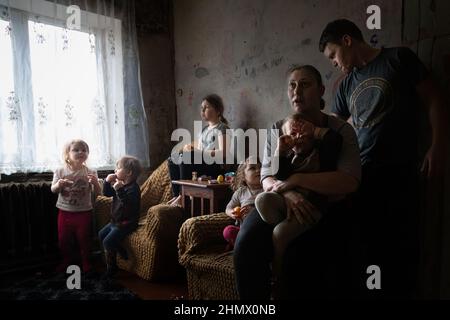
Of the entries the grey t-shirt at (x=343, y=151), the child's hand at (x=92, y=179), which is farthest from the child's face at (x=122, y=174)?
the grey t-shirt at (x=343, y=151)

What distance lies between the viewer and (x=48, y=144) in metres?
2.71

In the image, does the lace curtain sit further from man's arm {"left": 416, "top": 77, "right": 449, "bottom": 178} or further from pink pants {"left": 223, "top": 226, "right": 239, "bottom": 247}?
man's arm {"left": 416, "top": 77, "right": 449, "bottom": 178}

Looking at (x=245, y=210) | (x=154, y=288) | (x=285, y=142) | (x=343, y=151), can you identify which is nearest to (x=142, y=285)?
(x=154, y=288)

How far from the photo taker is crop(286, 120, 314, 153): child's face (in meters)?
1.42

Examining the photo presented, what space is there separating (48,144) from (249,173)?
1712 mm

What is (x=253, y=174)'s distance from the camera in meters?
1.96

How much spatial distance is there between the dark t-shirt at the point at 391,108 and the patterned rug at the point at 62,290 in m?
1.59

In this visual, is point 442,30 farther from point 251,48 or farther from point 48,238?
point 48,238

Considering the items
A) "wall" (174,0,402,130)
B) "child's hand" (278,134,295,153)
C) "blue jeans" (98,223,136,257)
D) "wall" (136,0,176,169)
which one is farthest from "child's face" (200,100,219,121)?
"child's hand" (278,134,295,153)

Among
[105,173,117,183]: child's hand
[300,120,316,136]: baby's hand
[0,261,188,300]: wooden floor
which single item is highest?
[300,120,316,136]: baby's hand

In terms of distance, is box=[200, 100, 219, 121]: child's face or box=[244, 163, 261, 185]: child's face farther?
box=[200, 100, 219, 121]: child's face

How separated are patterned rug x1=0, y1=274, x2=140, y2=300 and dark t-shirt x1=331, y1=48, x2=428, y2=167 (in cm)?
159

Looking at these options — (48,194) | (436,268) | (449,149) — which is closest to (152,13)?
(48,194)

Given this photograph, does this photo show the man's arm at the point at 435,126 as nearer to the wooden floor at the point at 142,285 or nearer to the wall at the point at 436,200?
the wall at the point at 436,200
